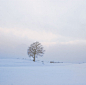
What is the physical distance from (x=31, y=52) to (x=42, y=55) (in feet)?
10.9

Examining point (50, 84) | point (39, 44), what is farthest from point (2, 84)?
point (39, 44)

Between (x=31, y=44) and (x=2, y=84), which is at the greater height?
(x=31, y=44)

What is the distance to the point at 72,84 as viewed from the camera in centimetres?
606

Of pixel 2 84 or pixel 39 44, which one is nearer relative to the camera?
pixel 2 84

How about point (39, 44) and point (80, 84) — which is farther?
point (39, 44)

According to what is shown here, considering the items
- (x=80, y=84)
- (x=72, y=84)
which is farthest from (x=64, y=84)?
(x=80, y=84)

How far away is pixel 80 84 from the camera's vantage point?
604 centimetres

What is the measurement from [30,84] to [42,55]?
79.6 ft

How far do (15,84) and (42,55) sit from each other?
80.0 feet

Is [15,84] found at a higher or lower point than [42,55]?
lower

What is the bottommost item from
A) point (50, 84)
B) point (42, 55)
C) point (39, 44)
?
point (50, 84)

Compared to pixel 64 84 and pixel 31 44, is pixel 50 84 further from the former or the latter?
pixel 31 44

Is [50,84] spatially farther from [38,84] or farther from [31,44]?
[31,44]

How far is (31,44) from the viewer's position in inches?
1196
